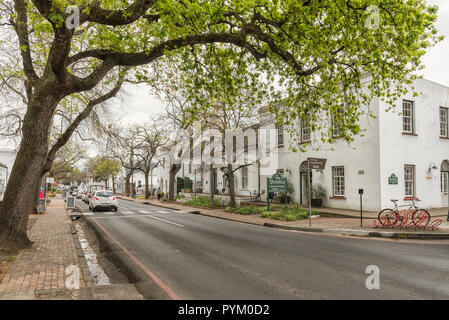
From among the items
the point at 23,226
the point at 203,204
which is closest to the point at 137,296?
the point at 23,226

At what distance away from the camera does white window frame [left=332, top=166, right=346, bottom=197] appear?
18.7 m

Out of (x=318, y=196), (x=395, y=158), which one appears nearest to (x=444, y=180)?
(x=395, y=158)

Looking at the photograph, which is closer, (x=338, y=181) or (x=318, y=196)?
(x=338, y=181)

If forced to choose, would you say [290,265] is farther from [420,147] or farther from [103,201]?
[103,201]

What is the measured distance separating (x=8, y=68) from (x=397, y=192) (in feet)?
65.5

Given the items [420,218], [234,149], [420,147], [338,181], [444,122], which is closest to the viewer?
[420,218]

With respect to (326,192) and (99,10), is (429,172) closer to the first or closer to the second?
(326,192)

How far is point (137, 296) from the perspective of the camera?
4.81 meters

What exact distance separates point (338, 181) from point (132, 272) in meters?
15.5

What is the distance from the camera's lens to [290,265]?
22.1 feet

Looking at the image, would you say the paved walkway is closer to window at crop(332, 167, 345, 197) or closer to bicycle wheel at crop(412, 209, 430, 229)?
bicycle wheel at crop(412, 209, 430, 229)

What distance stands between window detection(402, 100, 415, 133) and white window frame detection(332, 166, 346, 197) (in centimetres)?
434

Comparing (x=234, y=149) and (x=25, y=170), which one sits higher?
(x=234, y=149)

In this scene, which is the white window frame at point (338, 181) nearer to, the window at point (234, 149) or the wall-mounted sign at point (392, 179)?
the wall-mounted sign at point (392, 179)
